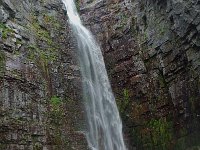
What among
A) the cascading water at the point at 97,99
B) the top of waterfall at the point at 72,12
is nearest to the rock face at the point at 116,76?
the cascading water at the point at 97,99

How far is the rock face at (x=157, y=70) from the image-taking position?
12.4 meters

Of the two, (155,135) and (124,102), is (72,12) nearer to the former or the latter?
(124,102)

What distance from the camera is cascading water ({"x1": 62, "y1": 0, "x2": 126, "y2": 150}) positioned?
12.9 m

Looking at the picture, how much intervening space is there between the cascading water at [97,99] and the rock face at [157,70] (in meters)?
0.39

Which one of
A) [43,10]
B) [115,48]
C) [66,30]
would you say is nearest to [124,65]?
[115,48]

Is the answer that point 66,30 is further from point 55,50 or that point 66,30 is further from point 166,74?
point 166,74

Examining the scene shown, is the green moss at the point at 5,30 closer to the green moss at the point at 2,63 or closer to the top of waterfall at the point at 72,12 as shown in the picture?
the green moss at the point at 2,63

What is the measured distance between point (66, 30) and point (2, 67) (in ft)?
16.2

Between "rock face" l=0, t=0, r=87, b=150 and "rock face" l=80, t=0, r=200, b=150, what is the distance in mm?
2198

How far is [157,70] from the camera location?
1406cm

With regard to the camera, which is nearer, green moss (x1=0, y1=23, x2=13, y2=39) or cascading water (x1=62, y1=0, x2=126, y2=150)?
green moss (x1=0, y1=23, x2=13, y2=39)

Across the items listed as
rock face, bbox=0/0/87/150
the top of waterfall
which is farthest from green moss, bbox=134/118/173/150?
the top of waterfall

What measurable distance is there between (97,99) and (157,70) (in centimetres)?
284

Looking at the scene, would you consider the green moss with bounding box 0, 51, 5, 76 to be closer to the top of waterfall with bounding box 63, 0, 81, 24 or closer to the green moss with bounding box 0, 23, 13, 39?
the green moss with bounding box 0, 23, 13, 39
